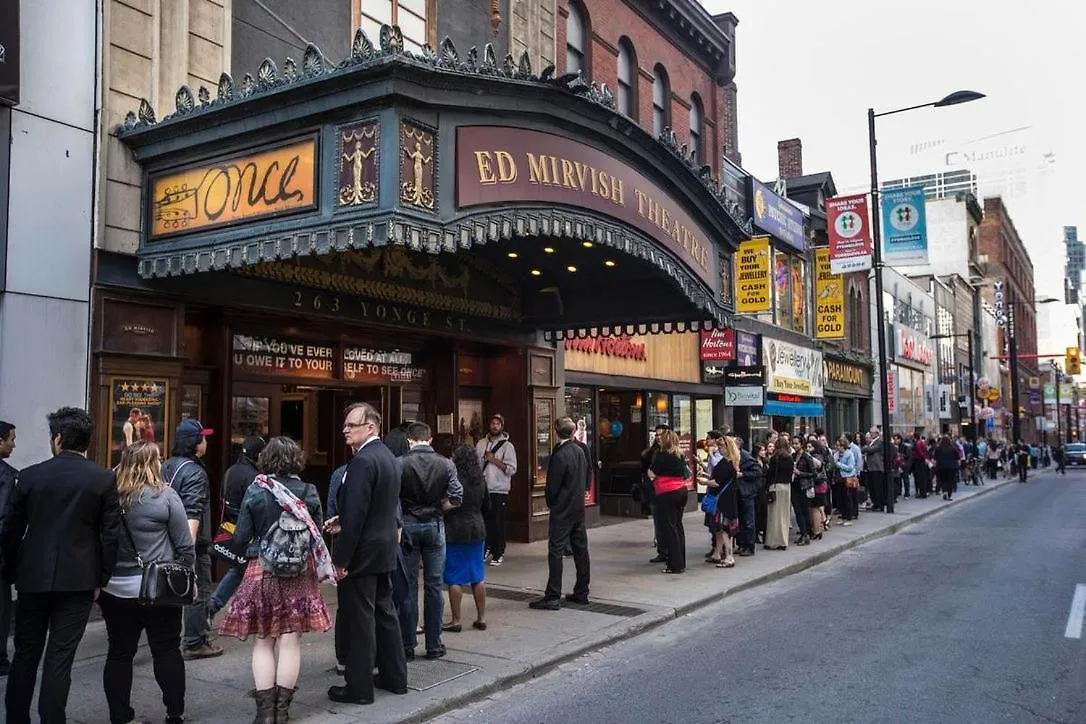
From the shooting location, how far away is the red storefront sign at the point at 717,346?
20.0m

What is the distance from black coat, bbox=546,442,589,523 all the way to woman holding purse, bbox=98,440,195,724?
434cm

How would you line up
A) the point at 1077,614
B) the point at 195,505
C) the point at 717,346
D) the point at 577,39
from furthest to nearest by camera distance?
the point at 717,346 < the point at 577,39 < the point at 1077,614 < the point at 195,505

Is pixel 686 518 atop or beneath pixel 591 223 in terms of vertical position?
beneath

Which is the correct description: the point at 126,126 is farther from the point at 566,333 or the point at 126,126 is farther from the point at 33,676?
the point at 566,333

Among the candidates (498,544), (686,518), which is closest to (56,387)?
(498,544)

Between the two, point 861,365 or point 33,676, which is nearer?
point 33,676

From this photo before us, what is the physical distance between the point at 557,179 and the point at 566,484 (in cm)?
304

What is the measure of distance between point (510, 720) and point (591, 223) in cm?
501

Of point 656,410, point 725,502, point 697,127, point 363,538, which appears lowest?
point 725,502

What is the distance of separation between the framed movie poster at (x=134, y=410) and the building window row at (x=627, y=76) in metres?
8.27

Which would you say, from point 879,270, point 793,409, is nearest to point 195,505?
point 879,270

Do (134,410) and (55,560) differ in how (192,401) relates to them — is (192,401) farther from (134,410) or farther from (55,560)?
(55,560)

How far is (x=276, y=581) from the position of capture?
17.1ft

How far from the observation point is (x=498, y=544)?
11.6m
